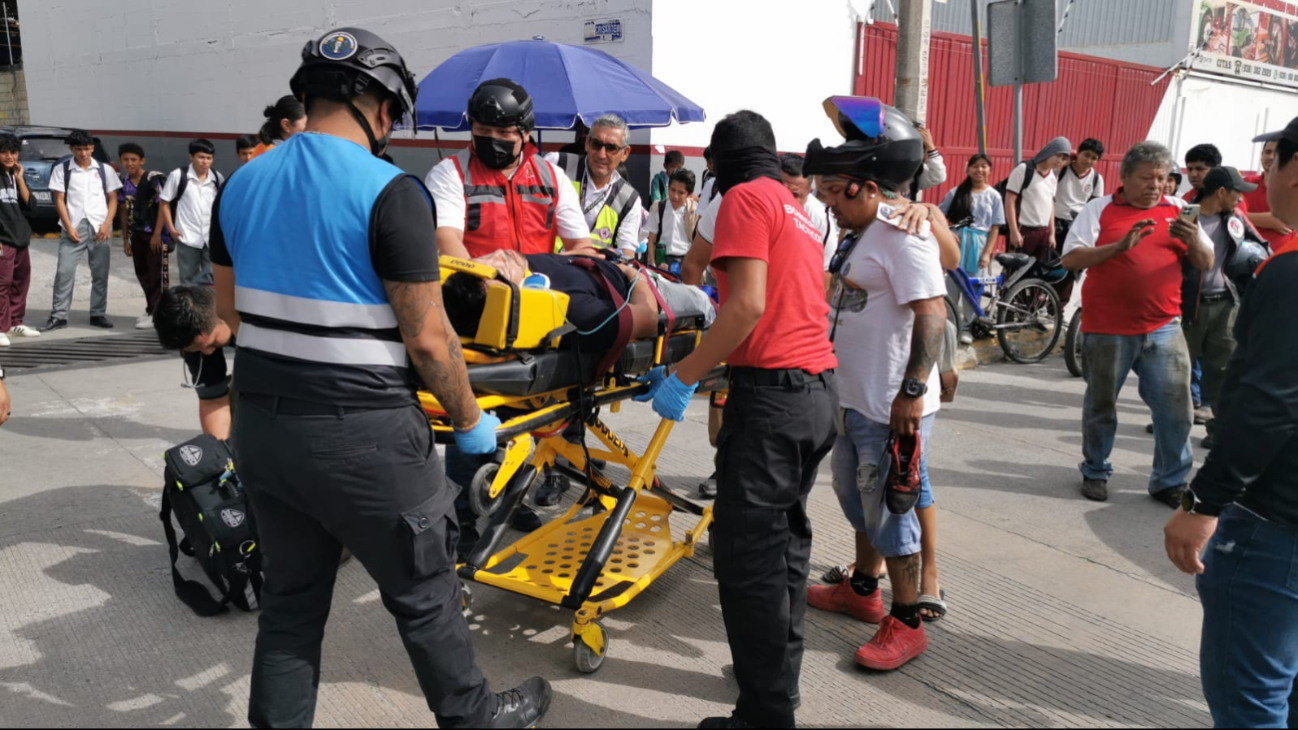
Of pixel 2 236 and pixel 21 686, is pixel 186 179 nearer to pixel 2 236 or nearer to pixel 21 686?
pixel 2 236

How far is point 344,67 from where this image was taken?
7.59ft

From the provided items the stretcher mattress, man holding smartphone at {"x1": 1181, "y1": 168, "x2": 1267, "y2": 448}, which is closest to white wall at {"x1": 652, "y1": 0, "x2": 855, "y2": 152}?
man holding smartphone at {"x1": 1181, "y1": 168, "x2": 1267, "y2": 448}

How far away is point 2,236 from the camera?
8.39 meters

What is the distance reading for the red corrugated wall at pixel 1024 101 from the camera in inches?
508

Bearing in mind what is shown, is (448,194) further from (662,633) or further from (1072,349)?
(1072,349)

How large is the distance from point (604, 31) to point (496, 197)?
7113 millimetres

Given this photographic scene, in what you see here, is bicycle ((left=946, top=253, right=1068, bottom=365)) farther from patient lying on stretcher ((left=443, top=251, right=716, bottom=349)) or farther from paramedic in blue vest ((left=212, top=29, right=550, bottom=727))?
paramedic in blue vest ((left=212, top=29, right=550, bottom=727))

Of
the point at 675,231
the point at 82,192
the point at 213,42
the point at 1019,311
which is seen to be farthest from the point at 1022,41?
the point at 213,42

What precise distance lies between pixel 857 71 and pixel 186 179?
8326 mm

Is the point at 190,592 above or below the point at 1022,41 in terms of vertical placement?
below

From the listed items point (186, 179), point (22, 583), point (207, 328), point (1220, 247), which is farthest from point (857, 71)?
point (22, 583)

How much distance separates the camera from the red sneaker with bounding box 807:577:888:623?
3.73 metres

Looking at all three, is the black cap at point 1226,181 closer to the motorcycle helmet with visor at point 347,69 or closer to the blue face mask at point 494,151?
the blue face mask at point 494,151

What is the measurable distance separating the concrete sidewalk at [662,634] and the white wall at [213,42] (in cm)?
720
